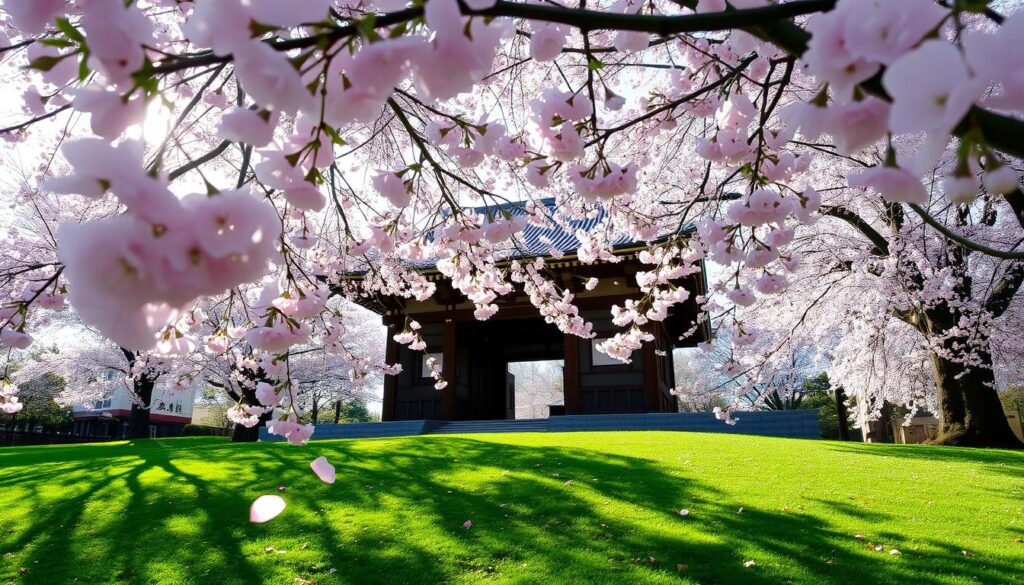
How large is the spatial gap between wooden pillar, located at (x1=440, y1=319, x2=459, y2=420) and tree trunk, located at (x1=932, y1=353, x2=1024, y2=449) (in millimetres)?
8978

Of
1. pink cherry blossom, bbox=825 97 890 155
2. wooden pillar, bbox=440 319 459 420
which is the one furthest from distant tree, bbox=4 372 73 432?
pink cherry blossom, bbox=825 97 890 155

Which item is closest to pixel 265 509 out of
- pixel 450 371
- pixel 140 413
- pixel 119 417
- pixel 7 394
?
A: pixel 7 394

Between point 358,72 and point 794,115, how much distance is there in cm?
79

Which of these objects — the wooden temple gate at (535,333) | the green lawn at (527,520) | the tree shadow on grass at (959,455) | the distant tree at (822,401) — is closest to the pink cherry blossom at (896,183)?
the green lawn at (527,520)

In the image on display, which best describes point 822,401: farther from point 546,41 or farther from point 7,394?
point 7,394

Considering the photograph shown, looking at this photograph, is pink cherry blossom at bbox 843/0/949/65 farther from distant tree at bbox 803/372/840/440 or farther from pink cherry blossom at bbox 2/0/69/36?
distant tree at bbox 803/372/840/440

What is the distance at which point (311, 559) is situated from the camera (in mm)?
3506

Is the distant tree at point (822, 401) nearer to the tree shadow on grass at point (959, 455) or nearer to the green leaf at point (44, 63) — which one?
the tree shadow on grass at point (959, 455)

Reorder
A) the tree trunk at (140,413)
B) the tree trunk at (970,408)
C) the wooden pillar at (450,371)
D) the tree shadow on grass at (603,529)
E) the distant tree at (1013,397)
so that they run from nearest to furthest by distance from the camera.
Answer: the tree shadow on grass at (603,529) → the tree trunk at (970,408) → the wooden pillar at (450,371) → the tree trunk at (140,413) → the distant tree at (1013,397)

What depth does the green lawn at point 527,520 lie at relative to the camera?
331 cm

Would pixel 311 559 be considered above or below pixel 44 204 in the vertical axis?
below

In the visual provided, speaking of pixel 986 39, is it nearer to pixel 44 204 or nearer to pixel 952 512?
pixel 952 512

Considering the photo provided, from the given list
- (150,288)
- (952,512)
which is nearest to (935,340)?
(952,512)

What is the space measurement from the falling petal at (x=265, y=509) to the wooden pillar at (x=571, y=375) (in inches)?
300
